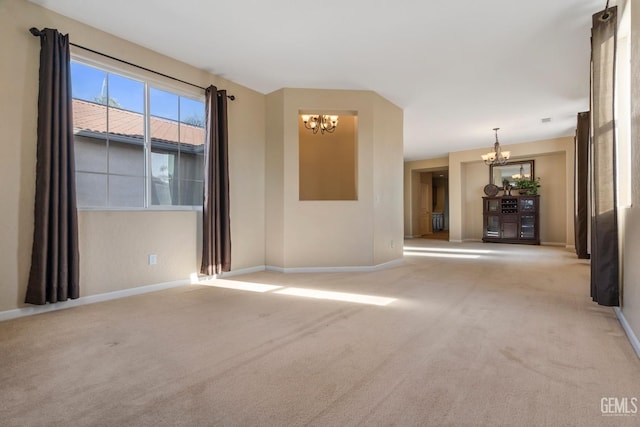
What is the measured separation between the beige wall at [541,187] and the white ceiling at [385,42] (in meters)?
3.03

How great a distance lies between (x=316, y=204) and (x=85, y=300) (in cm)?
300

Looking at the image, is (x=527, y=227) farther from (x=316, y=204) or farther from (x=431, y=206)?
(x=316, y=204)

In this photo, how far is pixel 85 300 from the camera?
311 cm

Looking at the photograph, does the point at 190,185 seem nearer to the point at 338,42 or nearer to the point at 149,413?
the point at 338,42

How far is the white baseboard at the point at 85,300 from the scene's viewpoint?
2.70 m

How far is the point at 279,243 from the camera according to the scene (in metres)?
4.83

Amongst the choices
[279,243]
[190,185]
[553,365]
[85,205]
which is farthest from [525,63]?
[85,205]

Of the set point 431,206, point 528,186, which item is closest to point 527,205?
point 528,186

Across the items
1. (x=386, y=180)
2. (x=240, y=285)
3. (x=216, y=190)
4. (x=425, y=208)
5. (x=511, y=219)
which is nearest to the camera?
(x=240, y=285)

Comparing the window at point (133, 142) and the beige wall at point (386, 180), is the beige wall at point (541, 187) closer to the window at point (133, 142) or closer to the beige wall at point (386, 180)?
the beige wall at point (386, 180)

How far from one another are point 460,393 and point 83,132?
3.87 meters

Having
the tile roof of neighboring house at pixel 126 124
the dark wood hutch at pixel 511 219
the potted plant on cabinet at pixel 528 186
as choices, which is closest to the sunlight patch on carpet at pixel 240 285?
the tile roof of neighboring house at pixel 126 124

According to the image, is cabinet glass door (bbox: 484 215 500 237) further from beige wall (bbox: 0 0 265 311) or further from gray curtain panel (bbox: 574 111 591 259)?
beige wall (bbox: 0 0 265 311)

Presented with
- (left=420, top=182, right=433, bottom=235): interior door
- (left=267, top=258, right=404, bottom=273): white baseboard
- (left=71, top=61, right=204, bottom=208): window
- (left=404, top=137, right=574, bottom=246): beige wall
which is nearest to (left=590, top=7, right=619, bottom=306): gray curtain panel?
(left=267, top=258, right=404, bottom=273): white baseboard
